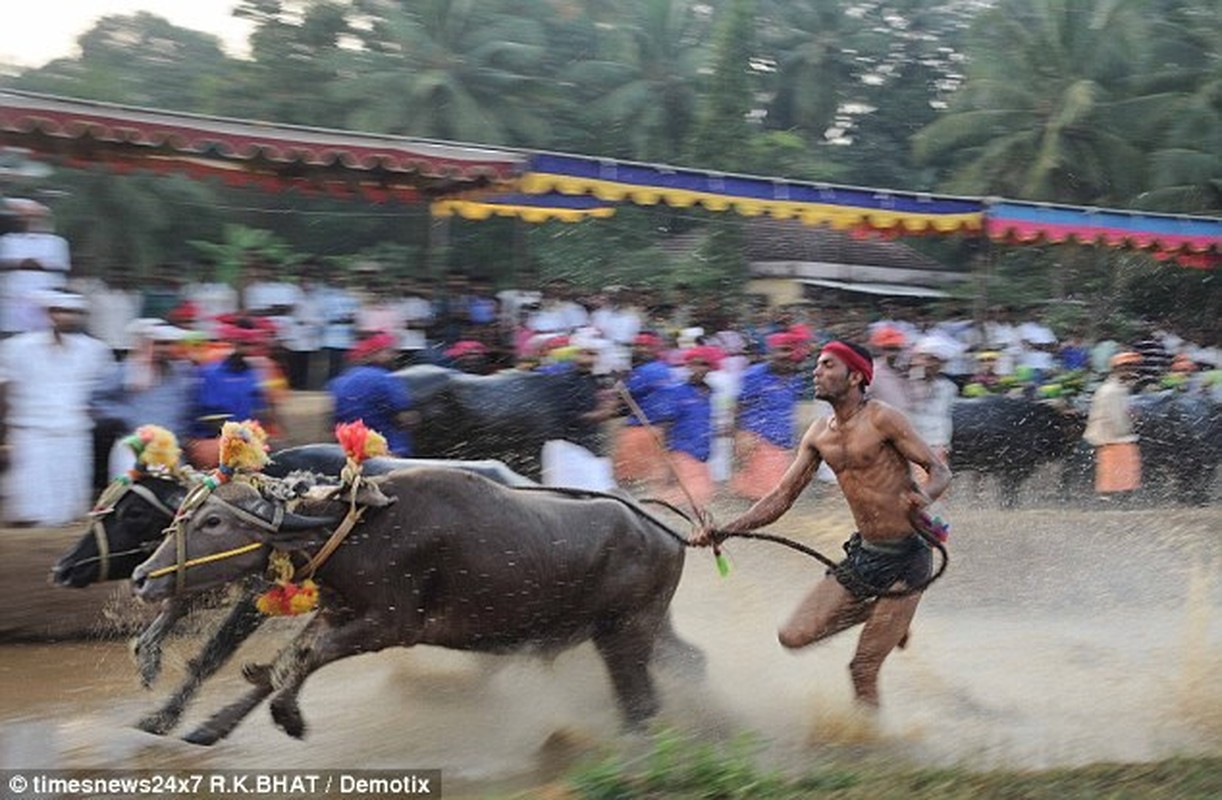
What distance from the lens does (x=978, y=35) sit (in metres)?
34.0

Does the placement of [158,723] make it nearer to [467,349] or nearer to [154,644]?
[154,644]

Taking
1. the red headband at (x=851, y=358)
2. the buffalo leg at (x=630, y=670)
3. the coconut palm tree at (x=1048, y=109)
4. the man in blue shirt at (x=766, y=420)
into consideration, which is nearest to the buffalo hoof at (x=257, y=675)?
the buffalo leg at (x=630, y=670)

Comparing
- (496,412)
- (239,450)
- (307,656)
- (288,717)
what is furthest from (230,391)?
(288,717)

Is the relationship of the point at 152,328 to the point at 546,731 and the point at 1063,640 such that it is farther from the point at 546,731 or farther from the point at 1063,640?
the point at 1063,640

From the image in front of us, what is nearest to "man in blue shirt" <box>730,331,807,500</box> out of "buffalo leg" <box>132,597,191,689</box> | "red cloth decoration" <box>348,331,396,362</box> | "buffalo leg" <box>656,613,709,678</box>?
"red cloth decoration" <box>348,331,396,362</box>

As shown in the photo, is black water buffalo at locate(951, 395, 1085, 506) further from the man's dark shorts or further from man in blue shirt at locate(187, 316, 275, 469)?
the man's dark shorts

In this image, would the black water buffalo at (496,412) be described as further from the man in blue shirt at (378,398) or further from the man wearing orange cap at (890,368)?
the man wearing orange cap at (890,368)

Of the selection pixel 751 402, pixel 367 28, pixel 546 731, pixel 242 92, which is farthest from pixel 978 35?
pixel 546 731

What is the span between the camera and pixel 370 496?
20.3 feet

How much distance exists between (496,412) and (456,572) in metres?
4.24

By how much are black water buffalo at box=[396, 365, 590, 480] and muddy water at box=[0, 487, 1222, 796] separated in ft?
5.35

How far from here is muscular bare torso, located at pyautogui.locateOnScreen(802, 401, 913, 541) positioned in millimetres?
6543

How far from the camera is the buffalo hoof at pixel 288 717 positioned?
19.9 feet

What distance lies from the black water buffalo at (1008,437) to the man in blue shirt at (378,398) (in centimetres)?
536
